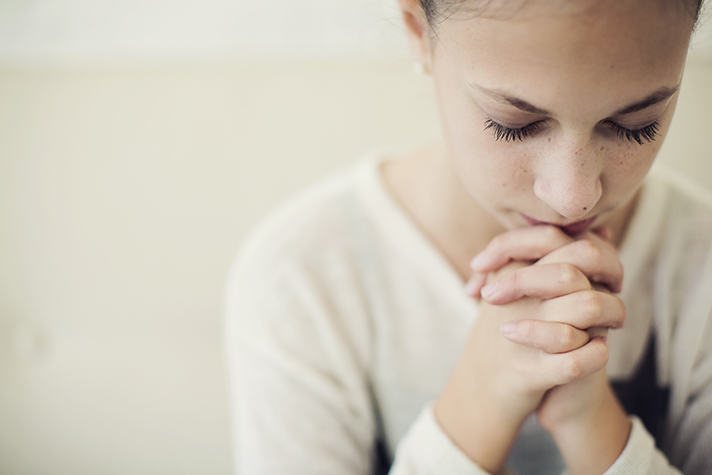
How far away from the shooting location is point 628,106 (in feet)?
1.23

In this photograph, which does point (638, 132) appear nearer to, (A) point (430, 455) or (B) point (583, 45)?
(B) point (583, 45)

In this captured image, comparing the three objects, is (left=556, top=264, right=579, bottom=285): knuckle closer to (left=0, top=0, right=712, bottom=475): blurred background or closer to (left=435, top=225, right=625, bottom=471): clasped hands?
(left=435, top=225, right=625, bottom=471): clasped hands

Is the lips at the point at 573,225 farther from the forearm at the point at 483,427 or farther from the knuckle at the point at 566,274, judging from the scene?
the forearm at the point at 483,427

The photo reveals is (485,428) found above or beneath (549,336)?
beneath

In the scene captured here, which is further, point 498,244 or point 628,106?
point 498,244

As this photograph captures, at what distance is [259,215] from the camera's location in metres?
1.09

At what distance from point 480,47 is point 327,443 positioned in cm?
50

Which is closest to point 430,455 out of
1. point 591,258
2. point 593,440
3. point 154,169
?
point 593,440

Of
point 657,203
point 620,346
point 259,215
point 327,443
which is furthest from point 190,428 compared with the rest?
point 657,203

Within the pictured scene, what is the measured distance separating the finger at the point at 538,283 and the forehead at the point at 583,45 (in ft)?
0.60

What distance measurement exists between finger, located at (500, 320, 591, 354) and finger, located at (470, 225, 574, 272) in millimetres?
81

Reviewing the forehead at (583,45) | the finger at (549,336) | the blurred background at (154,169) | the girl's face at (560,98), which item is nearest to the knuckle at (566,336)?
the finger at (549,336)

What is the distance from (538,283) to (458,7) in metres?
0.27

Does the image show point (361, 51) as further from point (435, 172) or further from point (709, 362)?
point (709, 362)
